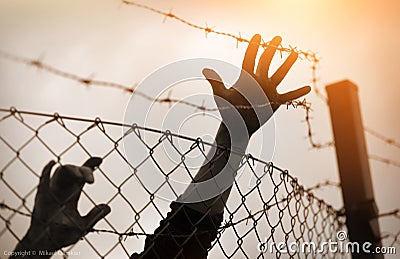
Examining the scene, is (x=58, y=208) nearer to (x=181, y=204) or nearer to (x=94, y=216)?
(x=94, y=216)

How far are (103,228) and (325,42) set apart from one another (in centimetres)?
107

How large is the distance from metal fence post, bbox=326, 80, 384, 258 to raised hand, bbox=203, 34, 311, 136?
23 centimetres

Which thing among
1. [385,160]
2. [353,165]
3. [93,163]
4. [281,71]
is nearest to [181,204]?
[93,163]

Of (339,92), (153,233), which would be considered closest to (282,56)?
(339,92)

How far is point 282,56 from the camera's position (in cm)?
104

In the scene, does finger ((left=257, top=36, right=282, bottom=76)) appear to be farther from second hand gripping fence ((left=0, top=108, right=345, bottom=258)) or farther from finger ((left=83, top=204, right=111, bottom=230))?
finger ((left=83, top=204, right=111, bottom=230))

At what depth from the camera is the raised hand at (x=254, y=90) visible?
0.93 m

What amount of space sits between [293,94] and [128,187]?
37 centimetres

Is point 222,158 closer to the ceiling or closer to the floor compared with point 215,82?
closer to the floor

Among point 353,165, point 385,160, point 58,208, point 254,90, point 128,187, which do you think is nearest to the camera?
point 58,208

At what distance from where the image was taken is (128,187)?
815mm

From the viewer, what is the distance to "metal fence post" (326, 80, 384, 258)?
110 cm

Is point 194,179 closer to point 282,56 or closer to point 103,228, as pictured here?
point 103,228

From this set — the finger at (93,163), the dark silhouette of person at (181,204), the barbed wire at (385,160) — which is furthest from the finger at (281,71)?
the barbed wire at (385,160)
